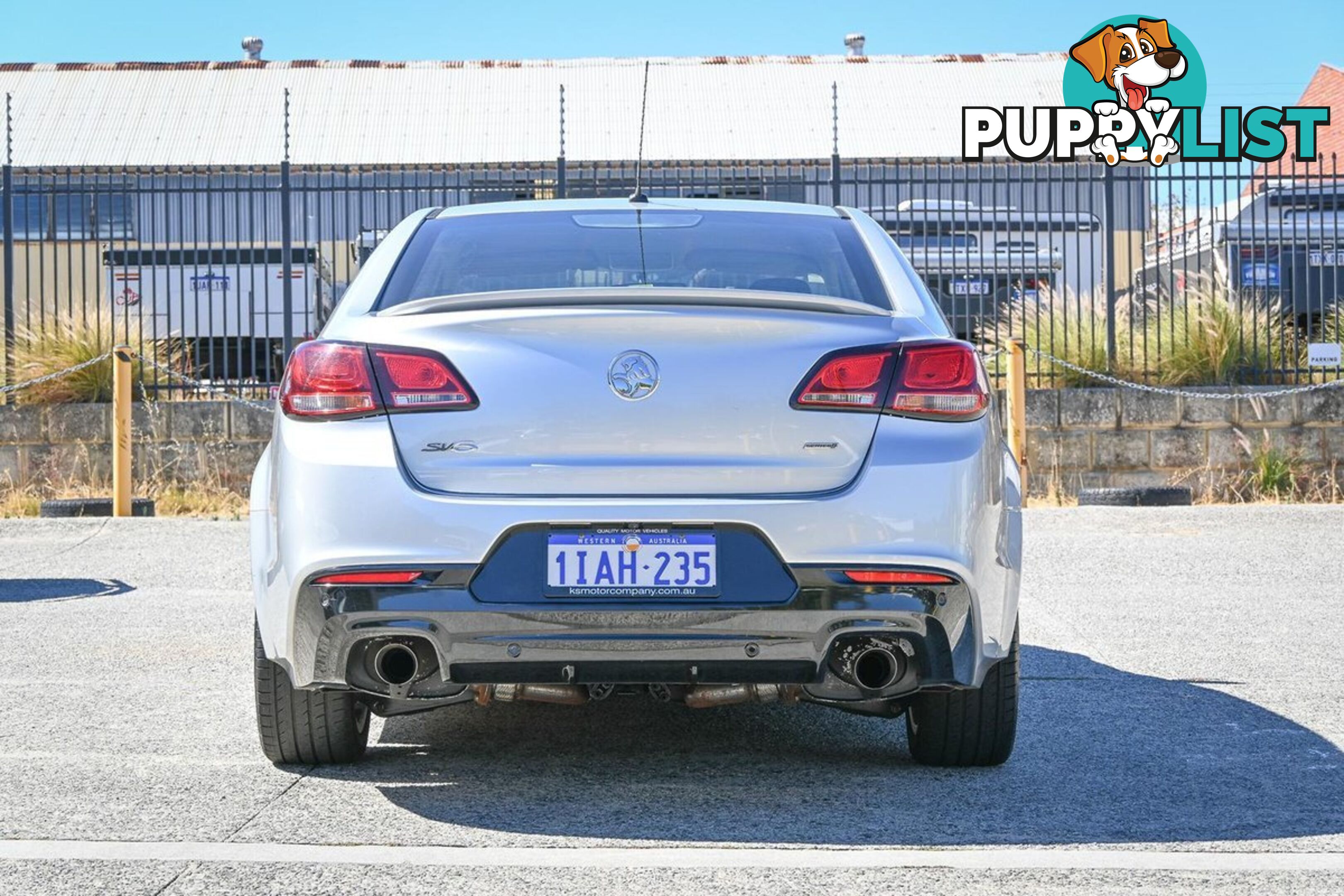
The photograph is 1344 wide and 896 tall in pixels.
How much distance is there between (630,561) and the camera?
3.81 meters

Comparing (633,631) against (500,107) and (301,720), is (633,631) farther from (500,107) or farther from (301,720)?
(500,107)

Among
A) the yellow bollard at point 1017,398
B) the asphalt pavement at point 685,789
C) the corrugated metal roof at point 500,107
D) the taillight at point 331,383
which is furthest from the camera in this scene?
the corrugated metal roof at point 500,107

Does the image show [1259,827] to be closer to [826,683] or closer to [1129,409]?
[826,683]

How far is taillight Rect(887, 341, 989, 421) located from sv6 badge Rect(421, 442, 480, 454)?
0.97m

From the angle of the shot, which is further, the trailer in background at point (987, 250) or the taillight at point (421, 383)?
the trailer in background at point (987, 250)

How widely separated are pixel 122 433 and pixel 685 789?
30.3 feet

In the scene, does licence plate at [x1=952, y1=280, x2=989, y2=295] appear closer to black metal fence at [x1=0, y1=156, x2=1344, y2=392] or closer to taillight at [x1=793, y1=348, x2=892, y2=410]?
black metal fence at [x1=0, y1=156, x2=1344, y2=392]

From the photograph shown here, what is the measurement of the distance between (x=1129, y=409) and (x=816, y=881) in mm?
11008

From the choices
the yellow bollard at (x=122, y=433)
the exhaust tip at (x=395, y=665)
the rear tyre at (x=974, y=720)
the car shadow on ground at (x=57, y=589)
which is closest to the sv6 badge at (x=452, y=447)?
the exhaust tip at (x=395, y=665)

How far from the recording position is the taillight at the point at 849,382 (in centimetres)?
388

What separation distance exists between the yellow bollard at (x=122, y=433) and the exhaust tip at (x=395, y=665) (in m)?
8.76

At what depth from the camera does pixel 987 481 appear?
4035mm

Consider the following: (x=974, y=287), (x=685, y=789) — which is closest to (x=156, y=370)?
(x=974, y=287)

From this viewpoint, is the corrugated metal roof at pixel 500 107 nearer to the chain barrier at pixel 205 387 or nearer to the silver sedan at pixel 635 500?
the chain barrier at pixel 205 387
